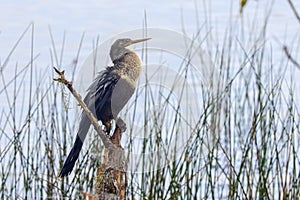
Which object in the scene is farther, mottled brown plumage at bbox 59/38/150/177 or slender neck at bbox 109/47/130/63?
slender neck at bbox 109/47/130/63

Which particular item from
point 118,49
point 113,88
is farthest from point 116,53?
point 113,88

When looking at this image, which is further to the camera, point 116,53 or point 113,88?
point 116,53

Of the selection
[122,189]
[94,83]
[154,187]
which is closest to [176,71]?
[154,187]

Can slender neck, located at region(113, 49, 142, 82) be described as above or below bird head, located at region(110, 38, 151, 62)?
below

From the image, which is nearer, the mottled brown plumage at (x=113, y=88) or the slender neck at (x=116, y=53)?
the mottled brown plumage at (x=113, y=88)

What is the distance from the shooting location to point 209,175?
10.0 ft

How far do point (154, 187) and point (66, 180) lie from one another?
2.13 feet

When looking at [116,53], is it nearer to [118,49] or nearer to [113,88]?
[118,49]

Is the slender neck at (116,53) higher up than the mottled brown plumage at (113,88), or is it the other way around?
the slender neck at (116,53)

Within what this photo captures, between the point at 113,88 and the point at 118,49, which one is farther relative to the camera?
the point at 118,49

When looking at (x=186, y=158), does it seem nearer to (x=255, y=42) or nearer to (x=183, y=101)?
(x=183, y=101)

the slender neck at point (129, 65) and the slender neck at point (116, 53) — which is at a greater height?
the slender neck at point (116, 53)

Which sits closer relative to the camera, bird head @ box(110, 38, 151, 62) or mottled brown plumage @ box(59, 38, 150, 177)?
mottled brown plumage @ box(59, 38, 150, 177)

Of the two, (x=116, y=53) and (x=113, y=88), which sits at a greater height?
(x=116, y=53)
